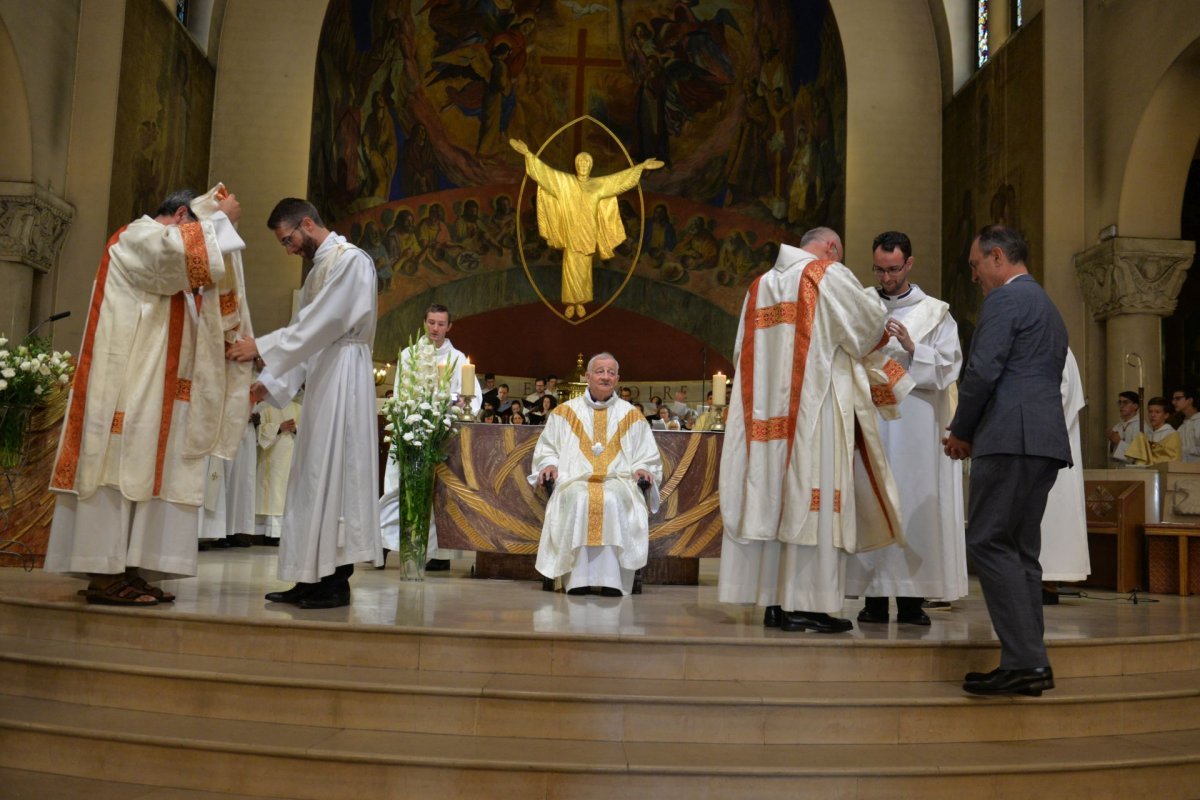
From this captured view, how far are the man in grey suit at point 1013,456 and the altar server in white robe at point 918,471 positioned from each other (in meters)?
0.92

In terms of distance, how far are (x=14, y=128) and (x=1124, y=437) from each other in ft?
34.6

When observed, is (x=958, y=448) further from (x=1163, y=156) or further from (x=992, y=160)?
(x=992, y=160)

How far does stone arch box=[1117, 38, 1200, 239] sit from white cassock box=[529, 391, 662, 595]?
6.67 metres

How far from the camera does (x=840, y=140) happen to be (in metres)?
16.4

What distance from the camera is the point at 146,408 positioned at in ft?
17.2

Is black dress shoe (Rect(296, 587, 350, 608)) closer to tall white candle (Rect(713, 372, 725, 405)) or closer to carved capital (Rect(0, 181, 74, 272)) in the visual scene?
tall white candle (Rect(713, 372, 725, 405))

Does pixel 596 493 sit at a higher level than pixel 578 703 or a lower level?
higher

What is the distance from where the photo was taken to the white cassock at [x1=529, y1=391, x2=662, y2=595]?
22.6 feet

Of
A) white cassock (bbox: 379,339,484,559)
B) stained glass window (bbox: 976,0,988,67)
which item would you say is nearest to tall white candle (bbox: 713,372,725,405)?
white cassock (bbox: 379,339,484,559)

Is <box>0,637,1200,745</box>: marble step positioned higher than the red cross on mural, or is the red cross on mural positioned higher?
the red cross on mural

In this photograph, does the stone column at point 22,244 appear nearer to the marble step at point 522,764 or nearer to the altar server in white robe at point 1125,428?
the marble step at point 522,764

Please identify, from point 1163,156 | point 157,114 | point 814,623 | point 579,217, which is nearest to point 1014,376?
point 814,623

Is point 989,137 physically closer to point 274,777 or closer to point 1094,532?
point 1094,532

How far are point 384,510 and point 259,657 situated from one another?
3.59 metres
